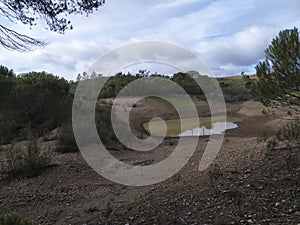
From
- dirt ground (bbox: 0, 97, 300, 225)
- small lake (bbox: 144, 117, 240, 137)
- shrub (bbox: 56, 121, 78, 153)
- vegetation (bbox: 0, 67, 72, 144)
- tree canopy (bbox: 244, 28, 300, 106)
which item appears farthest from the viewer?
small lake (bbox: 144, 117, 240, 137)

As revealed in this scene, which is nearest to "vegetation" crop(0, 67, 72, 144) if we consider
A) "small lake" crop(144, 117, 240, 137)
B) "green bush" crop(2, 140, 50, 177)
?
"green bush" crop(2, 140, 50, 177)

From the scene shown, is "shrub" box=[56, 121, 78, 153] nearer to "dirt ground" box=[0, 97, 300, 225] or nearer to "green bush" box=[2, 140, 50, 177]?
"dirt ground" box=[0, 97, 300, 225]

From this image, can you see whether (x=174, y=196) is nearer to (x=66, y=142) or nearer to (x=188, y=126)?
(x=66, y=142)

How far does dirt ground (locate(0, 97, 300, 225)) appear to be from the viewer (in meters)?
4.91

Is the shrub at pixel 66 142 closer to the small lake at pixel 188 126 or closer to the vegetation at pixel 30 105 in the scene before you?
the vegetation at pixel 30 105

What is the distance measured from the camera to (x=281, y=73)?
25.0 feet

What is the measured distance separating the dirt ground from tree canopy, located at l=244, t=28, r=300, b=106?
A: 4.47 ft

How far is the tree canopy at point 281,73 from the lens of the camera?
24.3ft

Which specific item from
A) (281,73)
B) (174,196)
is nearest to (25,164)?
(174,196)

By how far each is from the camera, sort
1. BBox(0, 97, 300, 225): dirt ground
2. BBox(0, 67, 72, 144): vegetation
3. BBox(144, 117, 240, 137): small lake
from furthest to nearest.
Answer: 1. BBox(144, 117, 240, 137): small lake
2. BBox(0, 67, 72, 144): vegetation
3. BBox(0, 97, 300, 225): dirt ground

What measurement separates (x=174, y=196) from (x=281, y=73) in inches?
155

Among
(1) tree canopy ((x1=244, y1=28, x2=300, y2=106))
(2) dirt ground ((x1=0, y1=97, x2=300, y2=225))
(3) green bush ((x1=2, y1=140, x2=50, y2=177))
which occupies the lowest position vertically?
(2) dirt ground ((x1=0, y1=97, x2=300, y2=225))

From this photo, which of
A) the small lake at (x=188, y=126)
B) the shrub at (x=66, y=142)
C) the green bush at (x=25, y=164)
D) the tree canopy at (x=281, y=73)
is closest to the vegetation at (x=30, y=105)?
the shrub at (x=66, y=142)

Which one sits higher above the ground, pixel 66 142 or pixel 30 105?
pixel 30 105
